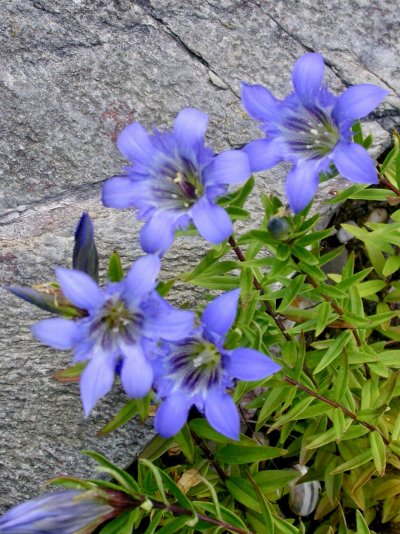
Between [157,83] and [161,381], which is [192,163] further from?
[157,83]

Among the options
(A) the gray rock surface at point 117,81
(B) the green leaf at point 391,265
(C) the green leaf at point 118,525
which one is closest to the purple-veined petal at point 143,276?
(C) the green leaf at point 118,525

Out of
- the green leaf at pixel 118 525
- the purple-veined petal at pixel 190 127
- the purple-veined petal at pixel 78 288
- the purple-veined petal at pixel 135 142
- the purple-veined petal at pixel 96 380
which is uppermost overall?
the purple-veined petal at pixel 190 127

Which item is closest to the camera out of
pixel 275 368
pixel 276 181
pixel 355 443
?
pixel 275 368

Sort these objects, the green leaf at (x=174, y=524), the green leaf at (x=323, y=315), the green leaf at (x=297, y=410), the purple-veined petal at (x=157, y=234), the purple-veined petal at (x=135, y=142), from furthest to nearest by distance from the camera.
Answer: the green leaf at (x=297, y=410) → the green leaf at (x=323, y=315) → the green leaf at (x=174, y=524) → the purple-veined petal at (x=135, y=142) → the purple-veined petal at (x=157, y=234)

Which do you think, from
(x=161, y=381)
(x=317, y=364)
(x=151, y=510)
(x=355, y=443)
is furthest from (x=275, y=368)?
(x=355, y=443)

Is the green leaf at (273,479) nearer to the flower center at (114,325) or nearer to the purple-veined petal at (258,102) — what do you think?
the flower center at (114,325)

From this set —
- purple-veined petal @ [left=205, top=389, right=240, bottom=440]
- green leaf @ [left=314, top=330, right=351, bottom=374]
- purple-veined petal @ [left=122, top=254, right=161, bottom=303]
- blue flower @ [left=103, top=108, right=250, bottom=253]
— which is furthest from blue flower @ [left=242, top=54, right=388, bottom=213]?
green leaf @ [left=314, top=330, right=351, bottom=374]
